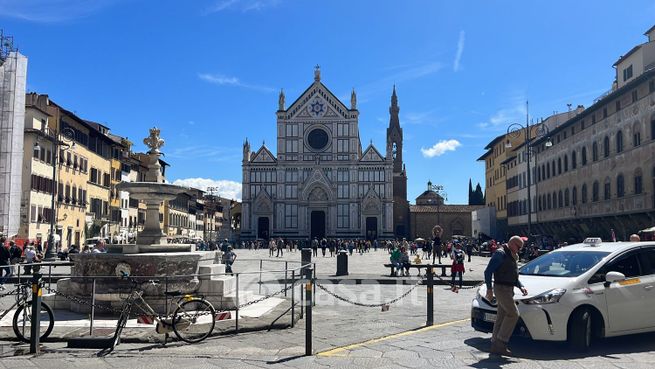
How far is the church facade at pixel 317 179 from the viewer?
75312 millimetres

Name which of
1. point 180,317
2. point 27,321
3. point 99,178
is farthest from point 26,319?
point 99,178

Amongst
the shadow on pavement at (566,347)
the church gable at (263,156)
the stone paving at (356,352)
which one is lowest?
the stone paving at (356,352)

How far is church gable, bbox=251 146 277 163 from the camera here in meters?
77.3

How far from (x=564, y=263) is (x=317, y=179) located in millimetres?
67808

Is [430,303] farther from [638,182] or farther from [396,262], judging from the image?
[638,182]

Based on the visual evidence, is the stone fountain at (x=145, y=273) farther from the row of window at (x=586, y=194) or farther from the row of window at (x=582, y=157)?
the row of window at (x=586, y=194)

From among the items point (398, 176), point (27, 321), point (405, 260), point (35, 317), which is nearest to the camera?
point (35, 317)

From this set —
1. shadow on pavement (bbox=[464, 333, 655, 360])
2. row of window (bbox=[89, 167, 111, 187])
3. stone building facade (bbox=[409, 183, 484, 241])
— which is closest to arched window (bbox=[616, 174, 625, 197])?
shadow on pavement (bbox=[464, 333, 655, 360])

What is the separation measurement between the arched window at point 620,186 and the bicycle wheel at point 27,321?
30.3 m

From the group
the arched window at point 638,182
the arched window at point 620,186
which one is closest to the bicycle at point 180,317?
the arched window at point 638,182

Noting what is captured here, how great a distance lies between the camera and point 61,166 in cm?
4212

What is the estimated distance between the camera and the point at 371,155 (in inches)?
3029

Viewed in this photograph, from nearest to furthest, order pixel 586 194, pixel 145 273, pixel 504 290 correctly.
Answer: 1. pixel 504 290
2. pixel 145 273
3. pixel 586 194

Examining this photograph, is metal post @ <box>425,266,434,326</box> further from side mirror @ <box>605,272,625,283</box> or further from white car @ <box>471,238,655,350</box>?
side mirror @ <box>605,272,625,283</box>
